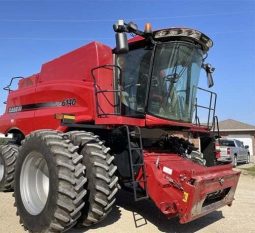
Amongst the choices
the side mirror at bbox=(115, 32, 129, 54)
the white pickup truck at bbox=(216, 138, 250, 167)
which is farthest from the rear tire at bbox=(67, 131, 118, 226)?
the white pickup truck at bbox=(216, 138, 250, 167)

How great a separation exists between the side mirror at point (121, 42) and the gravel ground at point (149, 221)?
2.83m

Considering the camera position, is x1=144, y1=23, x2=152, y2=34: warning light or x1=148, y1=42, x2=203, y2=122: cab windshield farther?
x1=148, y1=42, x2=203, y2=122: cab windshield

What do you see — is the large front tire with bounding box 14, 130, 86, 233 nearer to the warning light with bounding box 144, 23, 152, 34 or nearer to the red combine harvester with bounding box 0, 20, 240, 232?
the red combine harvester with bounding box 0, 20, 240, 232

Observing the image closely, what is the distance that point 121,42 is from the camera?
5992mm

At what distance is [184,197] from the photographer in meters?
5.66

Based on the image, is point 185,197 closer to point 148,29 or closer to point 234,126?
point 148,29

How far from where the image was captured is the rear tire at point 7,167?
28.7ft

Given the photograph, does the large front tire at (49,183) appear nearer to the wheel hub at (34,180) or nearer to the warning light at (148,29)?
the wheel hub at (34,180)

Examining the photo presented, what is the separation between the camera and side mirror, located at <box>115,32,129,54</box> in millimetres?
5949

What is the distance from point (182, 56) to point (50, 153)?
3027 millimetres

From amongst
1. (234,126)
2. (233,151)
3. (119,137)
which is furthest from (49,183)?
(234,126)

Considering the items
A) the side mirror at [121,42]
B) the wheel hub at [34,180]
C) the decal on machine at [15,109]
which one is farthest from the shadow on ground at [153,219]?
the decal on machine at [15,109]

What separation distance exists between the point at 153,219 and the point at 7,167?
3.77 m

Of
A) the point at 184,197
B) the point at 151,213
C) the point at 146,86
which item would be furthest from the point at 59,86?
the point at 184,197
